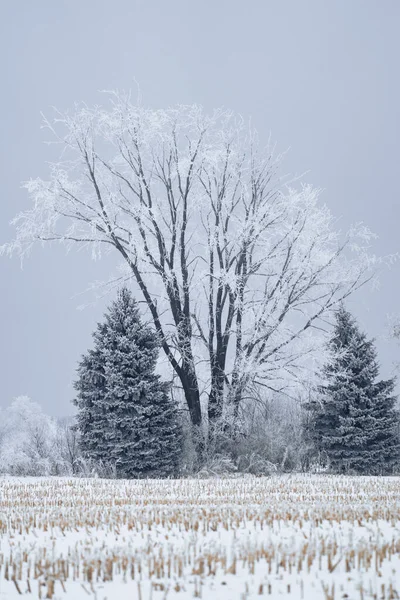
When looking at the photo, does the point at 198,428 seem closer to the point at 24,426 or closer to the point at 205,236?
the point at 205,236

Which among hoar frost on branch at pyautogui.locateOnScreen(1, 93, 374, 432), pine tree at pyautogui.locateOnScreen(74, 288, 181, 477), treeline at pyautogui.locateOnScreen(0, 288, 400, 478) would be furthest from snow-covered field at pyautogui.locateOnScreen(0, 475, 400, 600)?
hoar frost on branch at pyautogui.locateOnScreen(1, 93, 374, 432)

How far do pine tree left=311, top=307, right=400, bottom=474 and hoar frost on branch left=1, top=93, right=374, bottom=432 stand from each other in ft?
6.66

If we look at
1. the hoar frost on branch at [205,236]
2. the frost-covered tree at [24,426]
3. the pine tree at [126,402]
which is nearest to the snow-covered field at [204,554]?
the pine tree at [126,402]

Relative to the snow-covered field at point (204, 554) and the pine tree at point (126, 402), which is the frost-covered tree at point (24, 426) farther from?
the snow-covered field at point (204, 554)

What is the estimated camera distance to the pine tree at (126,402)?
68.1ft

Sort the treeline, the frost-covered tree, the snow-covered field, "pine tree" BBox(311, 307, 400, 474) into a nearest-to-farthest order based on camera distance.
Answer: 1. the snow-covered field
2. the treeline
3. "pine tree" BBox(311, 307, 400, 474)
4. the frost-covered tree

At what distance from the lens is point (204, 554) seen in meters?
5.20

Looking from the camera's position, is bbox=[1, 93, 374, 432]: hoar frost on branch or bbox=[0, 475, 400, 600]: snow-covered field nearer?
bbox=[0, 475, 400, 600]: snow-covered field

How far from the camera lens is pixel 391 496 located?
11438 millimetres

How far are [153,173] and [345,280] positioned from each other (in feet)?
28.9

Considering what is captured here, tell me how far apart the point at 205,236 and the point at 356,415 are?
910 cm

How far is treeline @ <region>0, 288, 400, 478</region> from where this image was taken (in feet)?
68.6

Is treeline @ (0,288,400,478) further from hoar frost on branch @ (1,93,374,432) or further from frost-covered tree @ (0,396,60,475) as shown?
frost-covered tree @ (0,396,60,475)

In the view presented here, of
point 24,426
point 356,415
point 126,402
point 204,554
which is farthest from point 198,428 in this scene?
point 24,426
